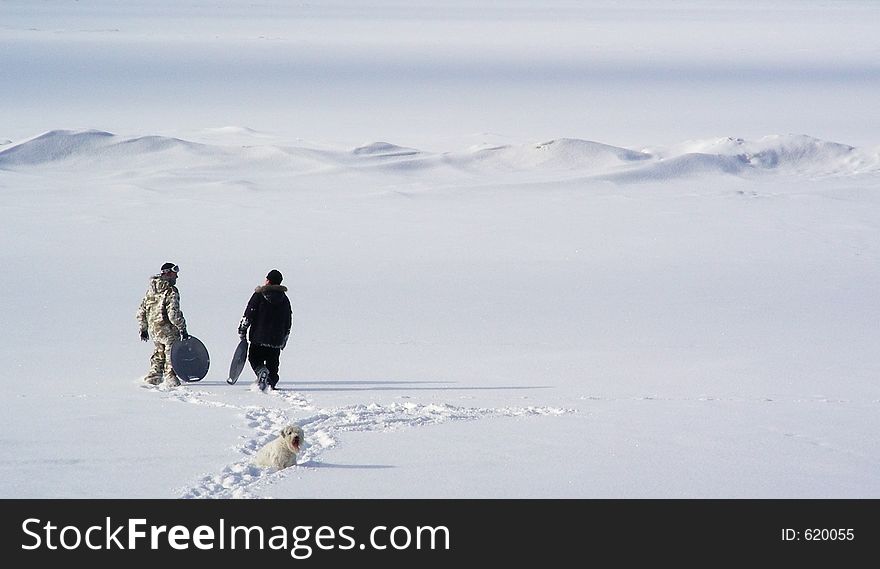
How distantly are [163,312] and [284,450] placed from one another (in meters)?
3.11

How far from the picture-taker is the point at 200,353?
9.19m

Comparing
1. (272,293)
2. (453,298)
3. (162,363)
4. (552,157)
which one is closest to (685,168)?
A: (552,157)

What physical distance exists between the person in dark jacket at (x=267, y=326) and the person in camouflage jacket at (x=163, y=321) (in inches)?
18.8

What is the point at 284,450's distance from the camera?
6305 millimetres

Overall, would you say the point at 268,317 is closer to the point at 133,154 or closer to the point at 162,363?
the point at 162,363

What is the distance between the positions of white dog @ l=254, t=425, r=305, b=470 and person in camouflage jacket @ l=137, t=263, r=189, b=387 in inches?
116

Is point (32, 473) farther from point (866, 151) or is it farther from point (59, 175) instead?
point (866, 151)

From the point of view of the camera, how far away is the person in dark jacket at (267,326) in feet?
29.8

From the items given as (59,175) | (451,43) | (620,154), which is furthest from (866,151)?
(451,43)

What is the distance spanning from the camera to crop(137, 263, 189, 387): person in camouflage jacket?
904cm

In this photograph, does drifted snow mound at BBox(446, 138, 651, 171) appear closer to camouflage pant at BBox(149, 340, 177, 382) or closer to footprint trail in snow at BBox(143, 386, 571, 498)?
camouflage pant at BBox(149, 340, 177, 382)

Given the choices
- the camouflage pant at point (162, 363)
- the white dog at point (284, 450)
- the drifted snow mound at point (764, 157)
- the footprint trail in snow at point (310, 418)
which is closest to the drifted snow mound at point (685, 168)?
the drifted snow mound at point (764, 157)

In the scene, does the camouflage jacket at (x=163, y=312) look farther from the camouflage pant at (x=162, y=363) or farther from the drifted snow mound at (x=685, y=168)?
the drifted snow mound at (x=685, y=168)

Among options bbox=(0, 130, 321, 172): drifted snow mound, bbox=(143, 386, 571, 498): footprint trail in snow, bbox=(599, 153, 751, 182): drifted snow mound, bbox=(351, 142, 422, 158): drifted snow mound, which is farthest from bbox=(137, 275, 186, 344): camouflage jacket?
bbox=(351, 142, 422, 158): drifted snow mound
